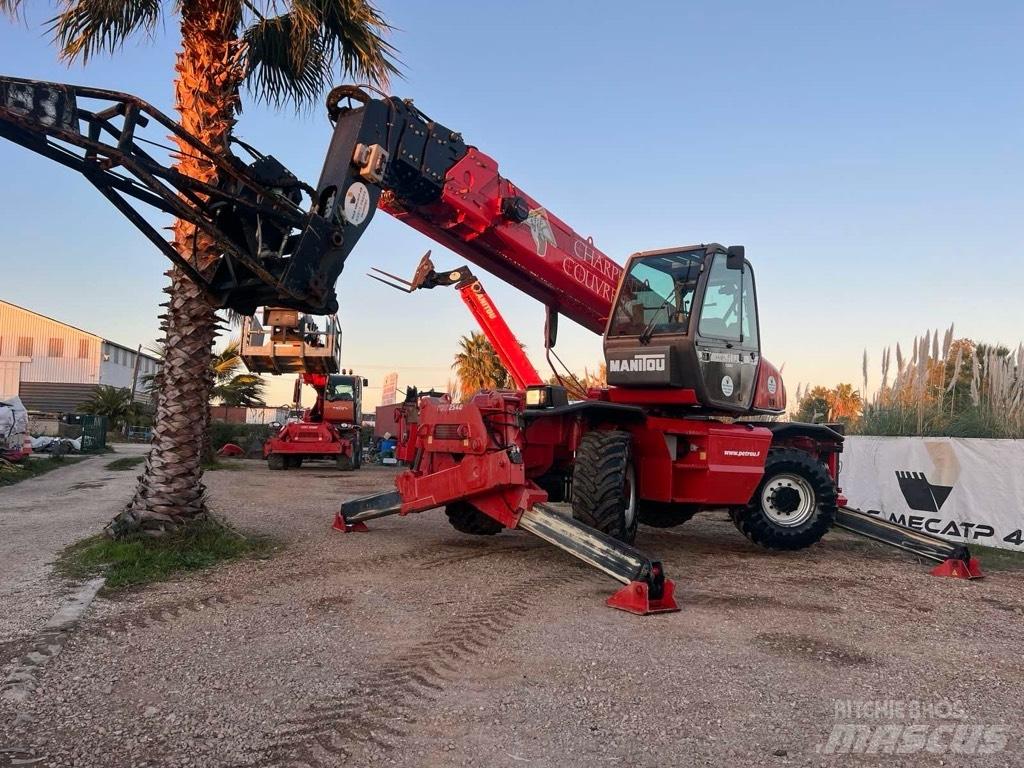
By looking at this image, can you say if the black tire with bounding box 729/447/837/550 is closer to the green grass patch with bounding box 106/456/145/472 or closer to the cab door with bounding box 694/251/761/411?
the cab door with bounding box 694/251/761/411

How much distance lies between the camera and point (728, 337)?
824 cm

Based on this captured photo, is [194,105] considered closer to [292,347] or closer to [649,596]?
[649,596]

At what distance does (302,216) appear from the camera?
6.56 meters

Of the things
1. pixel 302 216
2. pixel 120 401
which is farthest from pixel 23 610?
pixel 120 401

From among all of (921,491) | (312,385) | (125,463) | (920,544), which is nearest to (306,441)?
(312,385)

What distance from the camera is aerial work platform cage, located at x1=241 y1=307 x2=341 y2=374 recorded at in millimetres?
19219

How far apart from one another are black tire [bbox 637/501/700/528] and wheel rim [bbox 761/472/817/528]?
2.58ft

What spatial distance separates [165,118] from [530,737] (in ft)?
17.1

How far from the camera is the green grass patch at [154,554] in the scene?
21.7ft

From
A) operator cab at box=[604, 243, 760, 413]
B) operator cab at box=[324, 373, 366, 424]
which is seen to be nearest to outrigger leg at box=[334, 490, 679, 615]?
operator cab at box=[604, 243, 760, 413]

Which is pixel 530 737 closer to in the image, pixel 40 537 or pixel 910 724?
pixel 910 724

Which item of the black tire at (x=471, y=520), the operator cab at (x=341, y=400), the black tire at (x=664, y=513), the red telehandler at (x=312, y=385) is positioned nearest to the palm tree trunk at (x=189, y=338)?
the black tire at (x=471, y=520)

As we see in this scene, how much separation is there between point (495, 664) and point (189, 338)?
5010mm

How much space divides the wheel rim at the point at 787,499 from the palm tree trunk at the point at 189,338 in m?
6.05
